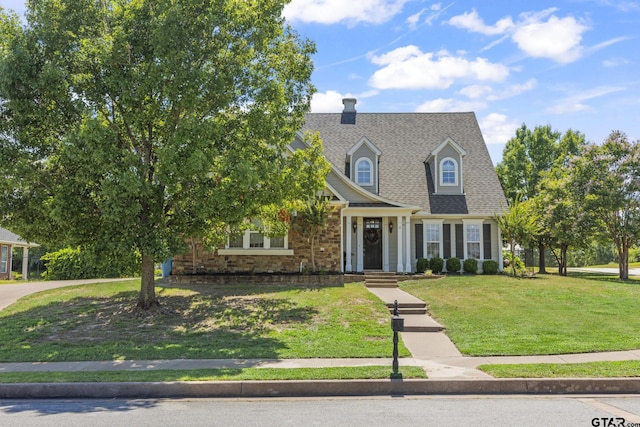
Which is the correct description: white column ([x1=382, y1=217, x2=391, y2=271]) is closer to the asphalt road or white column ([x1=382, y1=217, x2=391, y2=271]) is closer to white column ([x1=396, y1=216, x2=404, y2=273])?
white column ([x1=396, y1=216, x2=404, y2=273])

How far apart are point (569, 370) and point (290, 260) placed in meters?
13.3

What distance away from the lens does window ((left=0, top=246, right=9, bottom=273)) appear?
33.8m

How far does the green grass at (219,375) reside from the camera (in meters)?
8.16

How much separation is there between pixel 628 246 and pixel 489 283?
10.1 metres

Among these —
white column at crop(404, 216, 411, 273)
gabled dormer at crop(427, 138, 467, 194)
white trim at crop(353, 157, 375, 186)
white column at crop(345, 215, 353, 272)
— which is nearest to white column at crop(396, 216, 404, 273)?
white column at crop(404, 216, 411, 273)

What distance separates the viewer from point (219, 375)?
837 centimetres

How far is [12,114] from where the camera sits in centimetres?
1228

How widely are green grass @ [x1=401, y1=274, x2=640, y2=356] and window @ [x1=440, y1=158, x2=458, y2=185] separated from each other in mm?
6272

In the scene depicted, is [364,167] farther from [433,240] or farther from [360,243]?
[433,240]

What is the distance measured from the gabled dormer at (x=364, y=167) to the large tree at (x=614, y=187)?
9457 mm

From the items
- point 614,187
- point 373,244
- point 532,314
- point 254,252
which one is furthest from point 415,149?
point 532,314

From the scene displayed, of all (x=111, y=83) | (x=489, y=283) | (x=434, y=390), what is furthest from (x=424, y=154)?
(x=434, y=390)

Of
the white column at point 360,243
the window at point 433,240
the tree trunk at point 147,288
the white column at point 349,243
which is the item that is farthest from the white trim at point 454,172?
the tree trunk at point 147,288

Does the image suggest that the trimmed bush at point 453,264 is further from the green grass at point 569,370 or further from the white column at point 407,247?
the green grass at point 569,370
